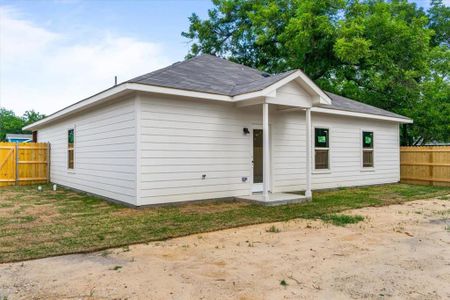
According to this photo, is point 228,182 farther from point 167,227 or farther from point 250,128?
point 167,227

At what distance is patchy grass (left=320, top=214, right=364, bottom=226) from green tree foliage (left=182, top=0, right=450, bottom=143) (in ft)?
37.4

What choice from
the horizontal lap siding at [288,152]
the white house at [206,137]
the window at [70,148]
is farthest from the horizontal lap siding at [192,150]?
the window at [70,148]

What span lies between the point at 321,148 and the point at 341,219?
508 cm

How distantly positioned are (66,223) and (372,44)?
17.1 meters

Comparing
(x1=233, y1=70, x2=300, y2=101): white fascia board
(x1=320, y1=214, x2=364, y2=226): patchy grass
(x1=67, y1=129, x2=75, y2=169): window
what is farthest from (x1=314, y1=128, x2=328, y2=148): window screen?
(x1=67, y1=129, x2=75, y2=169): window

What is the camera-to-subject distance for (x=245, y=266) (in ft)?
12.8

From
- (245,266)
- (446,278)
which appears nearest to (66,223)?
(245,266)

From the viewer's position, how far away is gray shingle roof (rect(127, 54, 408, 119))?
26.3 feet

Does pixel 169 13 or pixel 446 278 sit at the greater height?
pixel 169 13

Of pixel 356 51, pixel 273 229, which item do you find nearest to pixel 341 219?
pixel 273 229

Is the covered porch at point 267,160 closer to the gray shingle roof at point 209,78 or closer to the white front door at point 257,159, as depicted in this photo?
the white front door at point 257,159

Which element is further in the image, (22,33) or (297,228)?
(22,33)

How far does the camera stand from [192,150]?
829 cm

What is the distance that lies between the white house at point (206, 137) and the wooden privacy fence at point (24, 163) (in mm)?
2833
